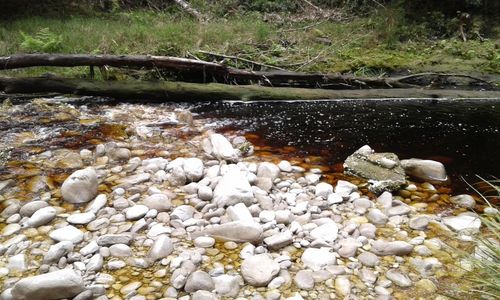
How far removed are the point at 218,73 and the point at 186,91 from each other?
2.81ft

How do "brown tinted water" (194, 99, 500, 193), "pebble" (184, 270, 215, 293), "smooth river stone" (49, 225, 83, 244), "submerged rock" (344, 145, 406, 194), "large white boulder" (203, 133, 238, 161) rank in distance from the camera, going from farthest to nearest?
"brown tinted water" (194, 99, 500, 193) < "large white boulder" (203, 133, 238, 161) < "submerged rock" (344, 145, 406, 194) < "smooth river stone" (49, 225, 83, 244) < "pebble" (184, 270, 215, 293)

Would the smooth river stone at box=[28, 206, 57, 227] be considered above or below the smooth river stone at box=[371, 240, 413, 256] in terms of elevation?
above

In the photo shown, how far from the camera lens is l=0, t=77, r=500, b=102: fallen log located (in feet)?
24.5

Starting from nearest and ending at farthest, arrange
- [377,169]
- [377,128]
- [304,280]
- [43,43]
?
[304,280]
[377,169]
[377,128]
[43,43]

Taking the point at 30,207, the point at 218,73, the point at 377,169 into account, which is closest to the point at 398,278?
the point at 377,169

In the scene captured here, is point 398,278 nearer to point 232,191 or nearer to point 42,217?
point 232,191

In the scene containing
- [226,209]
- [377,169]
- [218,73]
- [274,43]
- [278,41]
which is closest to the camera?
[226,209]

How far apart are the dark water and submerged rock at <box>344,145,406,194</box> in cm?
37

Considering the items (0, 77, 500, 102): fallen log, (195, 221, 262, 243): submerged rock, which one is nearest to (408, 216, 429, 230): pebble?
(195, 221, 262, 243): submerged rock

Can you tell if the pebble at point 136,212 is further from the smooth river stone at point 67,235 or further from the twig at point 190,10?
the twig at point 190,10

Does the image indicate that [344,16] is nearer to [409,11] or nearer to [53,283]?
[409,11]

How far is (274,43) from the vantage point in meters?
10.6

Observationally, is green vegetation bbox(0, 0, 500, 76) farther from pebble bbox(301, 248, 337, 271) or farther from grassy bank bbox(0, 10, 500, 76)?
pebble bbox(301, 248, 337, 271)

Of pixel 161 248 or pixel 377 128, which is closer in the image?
pixel 161 248
